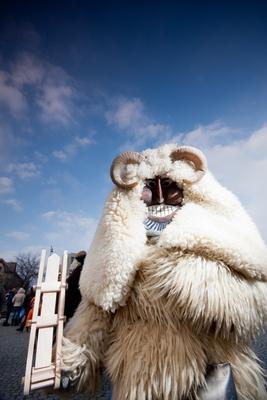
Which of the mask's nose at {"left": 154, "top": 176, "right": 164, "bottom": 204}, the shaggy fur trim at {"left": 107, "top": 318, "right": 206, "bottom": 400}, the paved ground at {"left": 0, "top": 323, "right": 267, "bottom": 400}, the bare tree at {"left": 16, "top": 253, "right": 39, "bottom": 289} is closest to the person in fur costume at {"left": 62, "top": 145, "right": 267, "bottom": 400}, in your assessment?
the shaggy fur trim at {"left": 107, "top": 318, "right": 206, "bottom": 400}

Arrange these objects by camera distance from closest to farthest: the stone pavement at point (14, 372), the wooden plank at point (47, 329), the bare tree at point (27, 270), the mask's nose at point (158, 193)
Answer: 1. the wooden plank at point (47, 329)
2. the mask's nose at point (158, 193)
3. the stone pavement at point (14, 372)
4. the bare tree at point (27, 270)

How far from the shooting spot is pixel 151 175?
1483 millimetres

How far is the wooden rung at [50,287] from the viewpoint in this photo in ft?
3.97

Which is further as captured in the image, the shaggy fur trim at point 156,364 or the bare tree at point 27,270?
the bare tree at point 27,270

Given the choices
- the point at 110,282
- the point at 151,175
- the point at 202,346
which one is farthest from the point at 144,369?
the point at 151,175

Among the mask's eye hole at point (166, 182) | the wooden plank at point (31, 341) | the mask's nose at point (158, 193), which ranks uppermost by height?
the mask's eye hole at point (166, 182)

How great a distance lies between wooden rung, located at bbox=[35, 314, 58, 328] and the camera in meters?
1.15

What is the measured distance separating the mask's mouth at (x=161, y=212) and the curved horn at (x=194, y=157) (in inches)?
8.1

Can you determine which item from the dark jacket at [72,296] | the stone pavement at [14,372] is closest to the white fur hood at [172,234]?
the dark jacket at [72,296]

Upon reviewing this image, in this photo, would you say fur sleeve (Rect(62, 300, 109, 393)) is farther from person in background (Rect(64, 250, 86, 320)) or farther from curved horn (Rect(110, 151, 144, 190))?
curved horn (Rect(110, 151, 144, 190))

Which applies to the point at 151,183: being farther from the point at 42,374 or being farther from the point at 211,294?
the point at 42,374

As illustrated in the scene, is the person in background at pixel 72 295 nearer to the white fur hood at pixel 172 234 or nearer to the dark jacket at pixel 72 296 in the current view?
the dark jacket at pixel 72 296

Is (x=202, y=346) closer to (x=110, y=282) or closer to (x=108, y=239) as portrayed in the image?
(x=110, y=282)

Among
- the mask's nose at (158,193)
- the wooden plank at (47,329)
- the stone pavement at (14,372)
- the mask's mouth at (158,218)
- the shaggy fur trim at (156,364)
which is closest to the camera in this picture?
the shaggy fur trim at (156,364)
